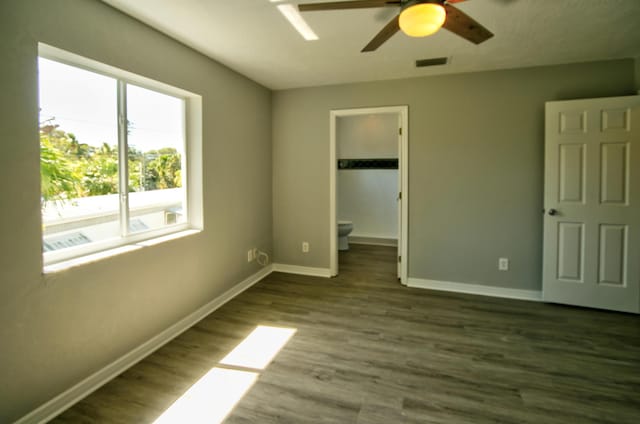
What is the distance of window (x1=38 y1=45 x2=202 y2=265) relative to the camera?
1955mm

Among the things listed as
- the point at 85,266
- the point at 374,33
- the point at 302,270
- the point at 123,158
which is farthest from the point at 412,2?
the point at 302,270

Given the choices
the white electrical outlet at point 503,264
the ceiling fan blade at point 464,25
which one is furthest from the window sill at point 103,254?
the white electrical outlet at point 503,264

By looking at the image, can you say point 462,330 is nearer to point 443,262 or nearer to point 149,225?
point 443,262

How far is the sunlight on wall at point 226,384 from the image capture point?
183cm

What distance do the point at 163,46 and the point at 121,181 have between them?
3.49ft

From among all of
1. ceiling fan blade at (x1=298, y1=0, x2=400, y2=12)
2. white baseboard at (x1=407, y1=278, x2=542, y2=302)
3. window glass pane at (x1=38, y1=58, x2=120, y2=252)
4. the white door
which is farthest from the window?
the white door

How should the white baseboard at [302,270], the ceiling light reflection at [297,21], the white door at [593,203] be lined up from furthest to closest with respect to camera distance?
the white baseboard at [302,270] < the white door at [593,203] < the ceiling light reflection at [297,21]

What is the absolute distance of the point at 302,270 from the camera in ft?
14.3

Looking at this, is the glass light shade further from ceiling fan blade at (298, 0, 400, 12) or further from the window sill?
the window sill

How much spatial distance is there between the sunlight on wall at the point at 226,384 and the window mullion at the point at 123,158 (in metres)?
1.17

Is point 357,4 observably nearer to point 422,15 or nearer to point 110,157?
point 422,15

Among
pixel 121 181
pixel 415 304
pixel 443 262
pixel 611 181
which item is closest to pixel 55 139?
pixel 121 181

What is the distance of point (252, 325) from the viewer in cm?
289

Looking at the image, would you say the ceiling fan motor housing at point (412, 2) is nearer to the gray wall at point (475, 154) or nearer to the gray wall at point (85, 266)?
the gray wall at point (85, 266)
